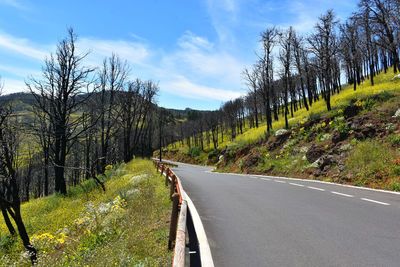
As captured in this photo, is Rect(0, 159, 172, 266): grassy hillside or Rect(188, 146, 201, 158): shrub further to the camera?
Rect(188, 146, 201, 158): shrub

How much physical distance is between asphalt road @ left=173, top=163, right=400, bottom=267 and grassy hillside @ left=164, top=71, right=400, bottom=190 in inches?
119

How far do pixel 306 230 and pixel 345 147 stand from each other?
10337 millimetres

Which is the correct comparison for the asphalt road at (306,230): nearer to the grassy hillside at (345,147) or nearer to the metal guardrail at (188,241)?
the metal guardrail at (188,241)

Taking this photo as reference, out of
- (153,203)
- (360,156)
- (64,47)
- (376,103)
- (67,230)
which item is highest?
(64,47)

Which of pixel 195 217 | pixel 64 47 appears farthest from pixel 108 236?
pixel 64 47

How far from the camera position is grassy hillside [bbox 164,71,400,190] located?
10.2 meters

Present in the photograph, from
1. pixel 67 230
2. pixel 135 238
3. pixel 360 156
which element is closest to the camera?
pixel 135 238

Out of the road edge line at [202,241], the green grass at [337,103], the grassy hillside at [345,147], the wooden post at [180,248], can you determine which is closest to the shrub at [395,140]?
the grassy hillside at [345,147]

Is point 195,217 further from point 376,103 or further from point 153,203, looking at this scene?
point 376,103

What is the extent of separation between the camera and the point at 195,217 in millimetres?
6090

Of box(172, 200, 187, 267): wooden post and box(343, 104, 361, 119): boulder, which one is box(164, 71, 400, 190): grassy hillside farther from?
box(172, 200, 187, 267): wooden post

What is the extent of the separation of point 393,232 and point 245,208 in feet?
11.3

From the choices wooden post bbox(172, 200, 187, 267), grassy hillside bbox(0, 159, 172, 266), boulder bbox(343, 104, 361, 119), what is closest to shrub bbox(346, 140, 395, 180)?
boulder bbox(343, 104, 361, 119)

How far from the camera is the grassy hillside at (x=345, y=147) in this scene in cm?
1016
